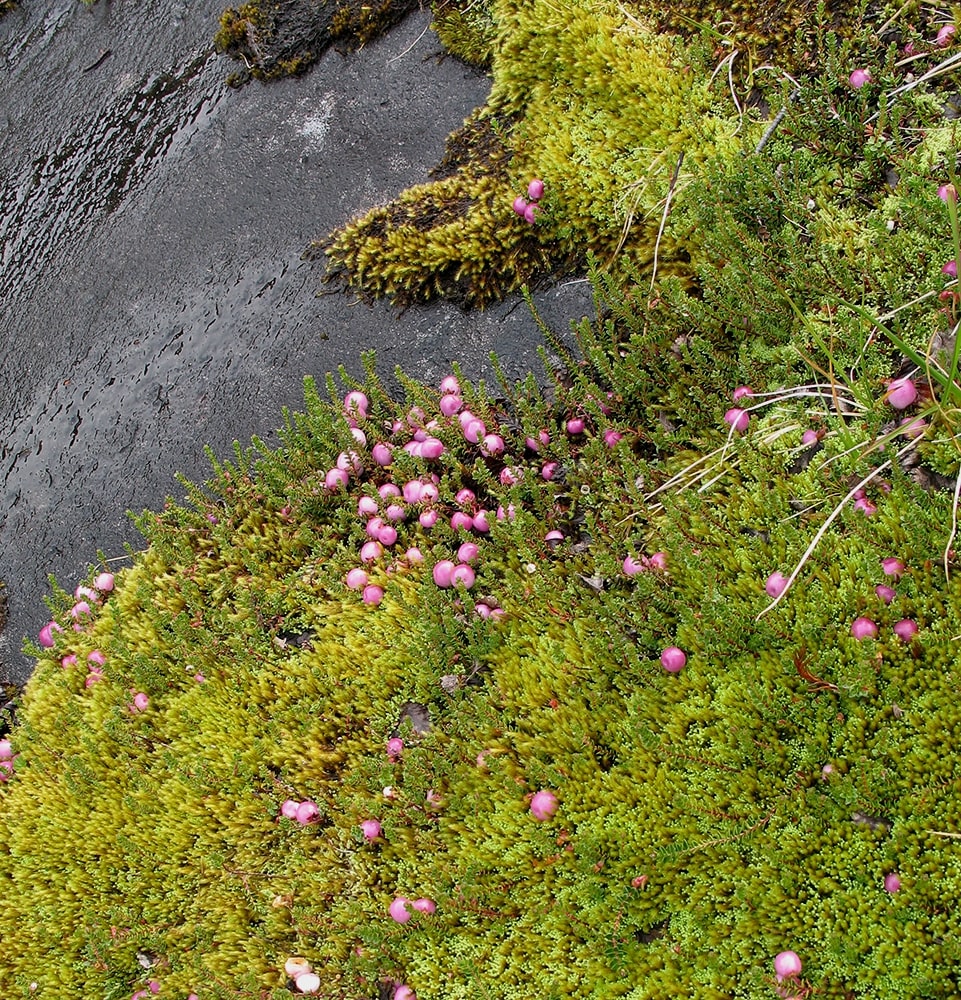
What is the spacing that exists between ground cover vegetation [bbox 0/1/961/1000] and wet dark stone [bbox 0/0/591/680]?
18.7 inches

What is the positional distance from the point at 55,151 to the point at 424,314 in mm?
3550

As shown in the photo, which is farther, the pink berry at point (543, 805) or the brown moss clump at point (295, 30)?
the brown moss clump at point (295, 30)

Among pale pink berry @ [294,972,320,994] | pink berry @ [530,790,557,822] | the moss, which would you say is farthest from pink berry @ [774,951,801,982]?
the moss

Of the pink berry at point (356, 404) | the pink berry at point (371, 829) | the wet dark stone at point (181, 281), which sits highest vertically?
the wet dark stone at point (181, 281)

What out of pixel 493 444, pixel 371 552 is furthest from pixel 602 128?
pixel 371 552

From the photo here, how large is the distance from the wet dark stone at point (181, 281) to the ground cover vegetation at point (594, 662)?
476mm

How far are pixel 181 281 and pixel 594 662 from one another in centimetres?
384

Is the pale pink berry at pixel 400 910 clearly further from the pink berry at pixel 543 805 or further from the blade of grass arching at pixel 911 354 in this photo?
the blade of grass arching at pixel 911 354

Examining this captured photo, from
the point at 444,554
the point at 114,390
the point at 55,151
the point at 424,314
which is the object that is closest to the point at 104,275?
the point at 114,390

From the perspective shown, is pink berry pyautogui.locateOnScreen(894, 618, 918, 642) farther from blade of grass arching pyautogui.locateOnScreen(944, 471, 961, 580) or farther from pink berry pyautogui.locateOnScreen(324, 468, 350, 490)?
pink berry pyautogui.locateOnScreen(324, 468, 350, 490)

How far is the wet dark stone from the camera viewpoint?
5.10 m

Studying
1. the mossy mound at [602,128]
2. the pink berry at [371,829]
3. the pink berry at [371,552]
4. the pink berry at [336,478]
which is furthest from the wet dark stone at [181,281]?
the pink berry at [371,829]

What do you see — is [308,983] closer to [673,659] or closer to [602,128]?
[673,659]

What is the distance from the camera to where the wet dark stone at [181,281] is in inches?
201
